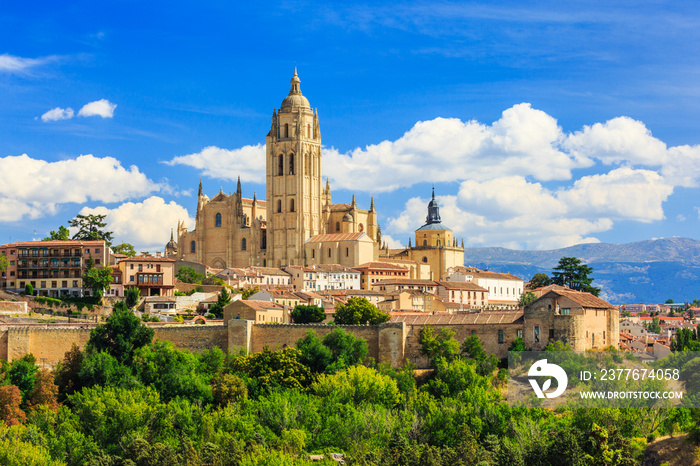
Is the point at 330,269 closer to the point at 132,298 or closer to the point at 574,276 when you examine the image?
the point at 574,276

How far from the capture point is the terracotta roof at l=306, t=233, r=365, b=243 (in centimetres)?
11769

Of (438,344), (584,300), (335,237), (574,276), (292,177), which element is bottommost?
(438,344)

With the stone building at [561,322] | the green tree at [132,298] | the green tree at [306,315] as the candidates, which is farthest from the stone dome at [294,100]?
the stone building at [561,322]

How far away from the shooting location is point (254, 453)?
146 feet

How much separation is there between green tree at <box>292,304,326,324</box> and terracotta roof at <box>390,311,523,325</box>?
954cm

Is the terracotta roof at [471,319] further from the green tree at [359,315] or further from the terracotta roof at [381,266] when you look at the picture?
the terracotta roof at [381,266]

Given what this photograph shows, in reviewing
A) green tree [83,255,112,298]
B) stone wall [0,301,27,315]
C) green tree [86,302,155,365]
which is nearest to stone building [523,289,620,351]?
green tree [86,302,155,365]

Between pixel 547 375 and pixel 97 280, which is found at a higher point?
pixel 97 280

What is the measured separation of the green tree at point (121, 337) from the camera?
→ 6156 cm

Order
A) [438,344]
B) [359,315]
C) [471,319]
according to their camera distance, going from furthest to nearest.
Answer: [359,315], [471,319], [438,344]

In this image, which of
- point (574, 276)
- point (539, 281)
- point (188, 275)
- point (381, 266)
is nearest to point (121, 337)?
point (188, 275)

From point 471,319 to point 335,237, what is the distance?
190ft

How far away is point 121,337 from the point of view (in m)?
61.8

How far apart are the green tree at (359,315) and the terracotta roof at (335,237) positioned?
148 ft
